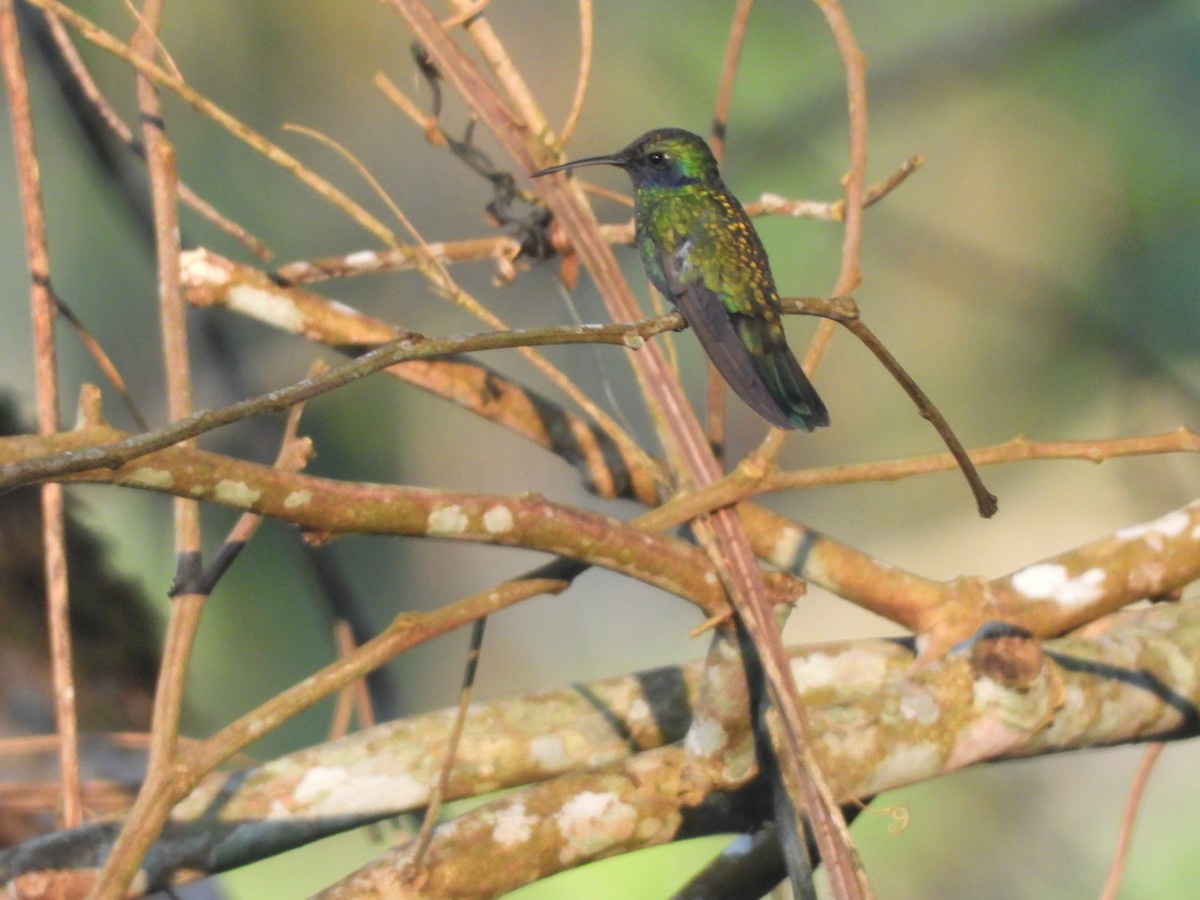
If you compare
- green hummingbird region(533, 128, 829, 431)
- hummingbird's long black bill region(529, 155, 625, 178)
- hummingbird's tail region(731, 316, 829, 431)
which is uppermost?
hummingbird's long black bill region(529, 155, 625, 178)

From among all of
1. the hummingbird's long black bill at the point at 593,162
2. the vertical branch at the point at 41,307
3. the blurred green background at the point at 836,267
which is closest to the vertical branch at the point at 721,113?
the hummingbird's long black bill at the point at 593,162

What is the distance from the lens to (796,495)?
7.28ft

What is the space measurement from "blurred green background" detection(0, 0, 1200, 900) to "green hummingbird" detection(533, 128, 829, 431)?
0.80 metres

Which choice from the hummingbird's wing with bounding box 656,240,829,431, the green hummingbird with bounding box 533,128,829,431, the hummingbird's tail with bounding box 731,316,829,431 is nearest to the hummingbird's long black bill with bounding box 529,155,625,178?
the green hummingbird with bounding box 533,128,829,431

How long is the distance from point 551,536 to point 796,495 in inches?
51.1

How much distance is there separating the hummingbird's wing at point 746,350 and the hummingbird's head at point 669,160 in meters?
0.11

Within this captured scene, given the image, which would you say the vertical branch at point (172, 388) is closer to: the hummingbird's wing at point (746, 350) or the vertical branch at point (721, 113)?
the hummingbird's wing at point (746, 350)

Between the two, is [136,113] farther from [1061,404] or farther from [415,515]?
[1061,404]

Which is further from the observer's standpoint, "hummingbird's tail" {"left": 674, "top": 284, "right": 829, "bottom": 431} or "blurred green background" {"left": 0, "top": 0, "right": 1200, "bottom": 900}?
"blurred green background" {"left": 0, "top": 0, "right": 1200, "bottom": 900}

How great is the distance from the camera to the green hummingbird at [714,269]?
36.2 inches

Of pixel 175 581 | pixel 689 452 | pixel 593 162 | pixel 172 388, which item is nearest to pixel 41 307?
pixel 172 388

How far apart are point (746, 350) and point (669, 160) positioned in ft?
1.16

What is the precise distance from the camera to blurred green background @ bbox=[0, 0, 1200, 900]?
209 centimetres

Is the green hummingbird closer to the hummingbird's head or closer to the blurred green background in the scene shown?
the hummingbird's head
